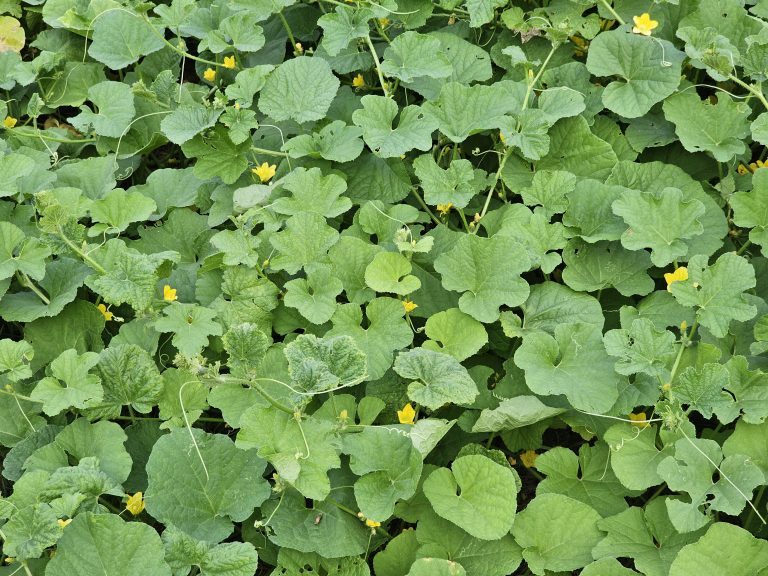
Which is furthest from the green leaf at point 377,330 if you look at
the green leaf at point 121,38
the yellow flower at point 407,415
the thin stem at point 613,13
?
the green leaf at point 121,38

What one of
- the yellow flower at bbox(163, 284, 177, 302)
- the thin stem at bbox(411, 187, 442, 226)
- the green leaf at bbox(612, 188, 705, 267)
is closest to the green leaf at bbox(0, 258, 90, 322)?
the yellow flower at bbox(163, 284, 177, 302)

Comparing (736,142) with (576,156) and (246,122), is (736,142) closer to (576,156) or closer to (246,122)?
(576,156)

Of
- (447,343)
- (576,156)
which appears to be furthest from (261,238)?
(576,156)

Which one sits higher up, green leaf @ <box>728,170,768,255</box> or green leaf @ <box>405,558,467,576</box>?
green leaf @ <box>728,170,768,255</box>

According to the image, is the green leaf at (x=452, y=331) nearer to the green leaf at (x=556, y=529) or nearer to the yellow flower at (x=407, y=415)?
the yellow flower at (x=407, y=415)

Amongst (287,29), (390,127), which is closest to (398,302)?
(390,127)

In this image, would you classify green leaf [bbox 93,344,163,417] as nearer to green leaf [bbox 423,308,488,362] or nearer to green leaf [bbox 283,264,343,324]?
green leaf [bbox 283,264,343,324]
